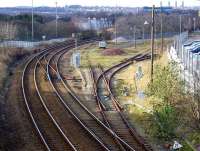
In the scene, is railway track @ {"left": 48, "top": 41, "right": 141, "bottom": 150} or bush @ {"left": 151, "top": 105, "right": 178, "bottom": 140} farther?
bush @ {"left": 151, "top": 105, "right": 178, "bottom": 140}

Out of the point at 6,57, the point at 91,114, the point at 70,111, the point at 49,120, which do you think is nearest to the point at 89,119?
the point at 91,114

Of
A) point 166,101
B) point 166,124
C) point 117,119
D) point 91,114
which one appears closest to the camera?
point 166,124

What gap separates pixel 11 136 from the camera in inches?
884

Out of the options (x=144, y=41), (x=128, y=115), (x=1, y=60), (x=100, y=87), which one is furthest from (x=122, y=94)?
(x=144, y=41)

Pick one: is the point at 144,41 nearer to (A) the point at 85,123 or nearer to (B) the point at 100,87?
(B) the point at 100,87

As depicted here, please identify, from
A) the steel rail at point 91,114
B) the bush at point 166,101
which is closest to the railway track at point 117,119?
the steel rail at point 91,114

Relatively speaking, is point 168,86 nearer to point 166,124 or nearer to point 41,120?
point 166,124

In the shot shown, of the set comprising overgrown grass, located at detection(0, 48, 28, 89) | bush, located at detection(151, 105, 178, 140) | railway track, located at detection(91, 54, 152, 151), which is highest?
overgrown grass, located at detection(0, 48, 28, 89)

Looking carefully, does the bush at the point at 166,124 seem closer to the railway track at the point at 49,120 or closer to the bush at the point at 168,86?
the bush at the point at 168,86

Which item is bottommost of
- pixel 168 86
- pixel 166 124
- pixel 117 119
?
pixel 117 119

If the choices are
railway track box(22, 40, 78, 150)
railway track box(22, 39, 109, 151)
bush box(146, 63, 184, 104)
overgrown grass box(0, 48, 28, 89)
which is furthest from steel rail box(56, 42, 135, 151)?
overgrown grass box(0, 48, 28, 89)

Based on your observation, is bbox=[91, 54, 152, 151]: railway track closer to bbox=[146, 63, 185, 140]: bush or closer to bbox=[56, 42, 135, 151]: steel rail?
bbox=[56, 42, 135, 151]: steel rail

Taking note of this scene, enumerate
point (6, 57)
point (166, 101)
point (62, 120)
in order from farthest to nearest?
point (6, 57)
point (62, 120)
point (166, 101)

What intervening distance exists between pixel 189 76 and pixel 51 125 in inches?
277
